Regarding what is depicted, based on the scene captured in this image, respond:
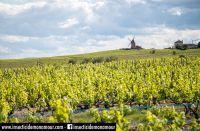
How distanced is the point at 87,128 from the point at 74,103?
17903mm

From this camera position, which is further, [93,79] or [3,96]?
[93,79]

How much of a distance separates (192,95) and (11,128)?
1837 cm

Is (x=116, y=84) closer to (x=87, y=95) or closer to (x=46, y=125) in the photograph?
(x=87, y=95)

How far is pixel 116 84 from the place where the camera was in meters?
41.6

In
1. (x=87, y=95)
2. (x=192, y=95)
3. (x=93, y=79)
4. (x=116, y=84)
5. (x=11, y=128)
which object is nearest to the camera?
(x=11, y=128)

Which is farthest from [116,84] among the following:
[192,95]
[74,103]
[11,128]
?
[11,128]

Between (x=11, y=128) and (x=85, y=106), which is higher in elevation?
(x=11, y=128)

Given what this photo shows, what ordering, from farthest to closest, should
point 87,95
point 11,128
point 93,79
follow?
point 93,79, point 87,95, point 11,128

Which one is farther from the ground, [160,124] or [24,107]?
[160,124]

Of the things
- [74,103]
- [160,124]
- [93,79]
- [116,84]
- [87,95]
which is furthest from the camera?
[93,79]

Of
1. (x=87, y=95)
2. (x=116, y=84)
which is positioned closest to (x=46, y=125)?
(x=87, y=95)

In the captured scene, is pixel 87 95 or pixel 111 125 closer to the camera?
pixel 111 125

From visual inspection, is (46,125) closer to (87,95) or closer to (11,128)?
(11,128)

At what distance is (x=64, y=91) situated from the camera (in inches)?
1528
